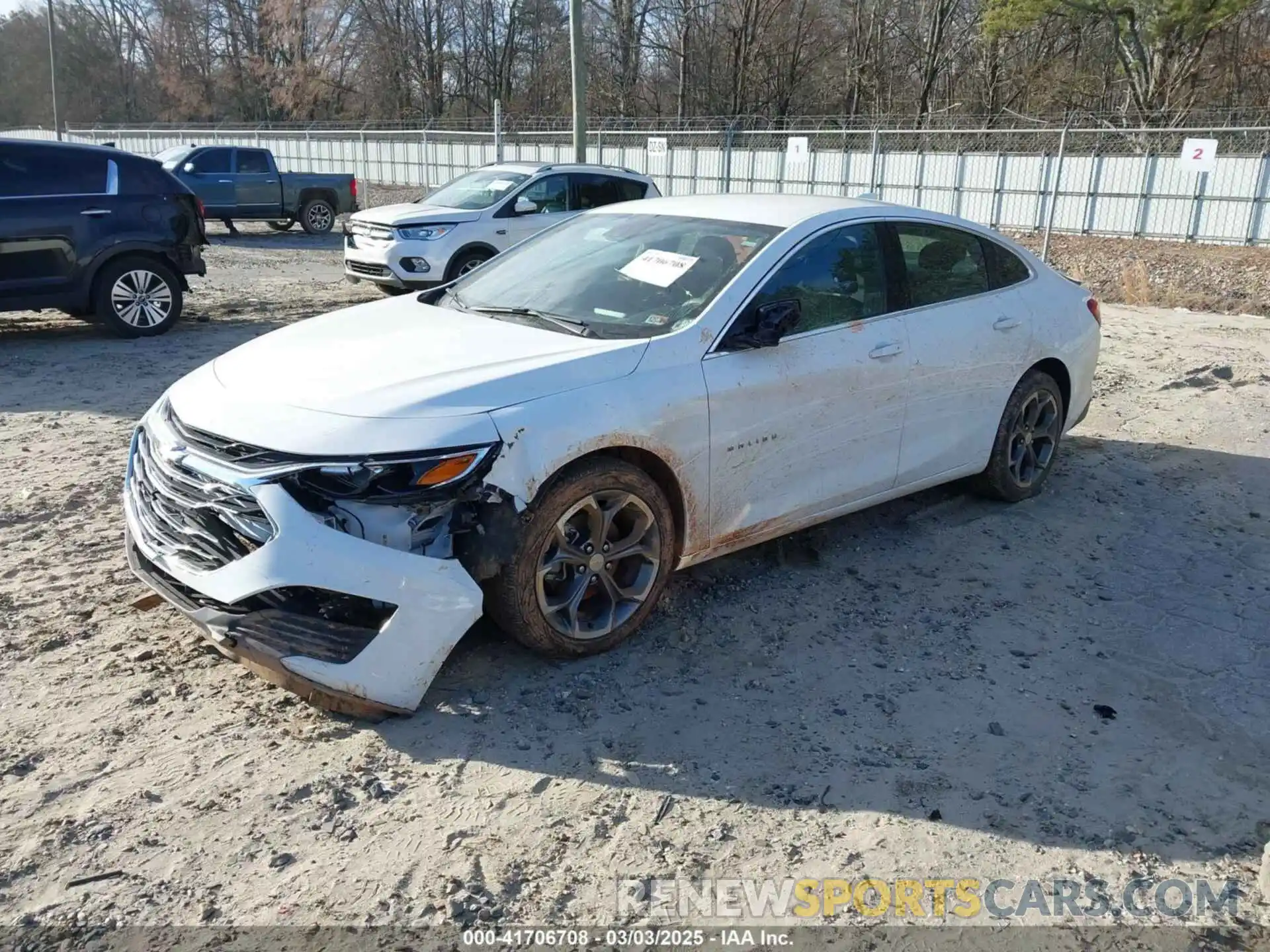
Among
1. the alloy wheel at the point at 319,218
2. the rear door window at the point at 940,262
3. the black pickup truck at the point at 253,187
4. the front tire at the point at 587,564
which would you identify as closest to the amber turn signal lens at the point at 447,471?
the front tire at the point at 587,564

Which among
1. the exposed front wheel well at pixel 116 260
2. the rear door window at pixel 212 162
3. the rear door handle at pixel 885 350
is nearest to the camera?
the rear door handle at pixel 885 350

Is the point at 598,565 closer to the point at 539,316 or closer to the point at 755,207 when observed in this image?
the point at 539,316

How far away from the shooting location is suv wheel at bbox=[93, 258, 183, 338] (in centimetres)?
959

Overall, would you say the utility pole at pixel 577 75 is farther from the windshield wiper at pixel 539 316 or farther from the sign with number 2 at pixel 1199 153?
the windshield wiper at pixel 539 316

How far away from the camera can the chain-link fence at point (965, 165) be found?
19844 millimetres

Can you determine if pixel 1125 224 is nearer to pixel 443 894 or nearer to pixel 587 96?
pixel 443 894

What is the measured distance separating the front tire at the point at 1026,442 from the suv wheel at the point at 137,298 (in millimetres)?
7942

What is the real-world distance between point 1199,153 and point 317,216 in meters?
16.8

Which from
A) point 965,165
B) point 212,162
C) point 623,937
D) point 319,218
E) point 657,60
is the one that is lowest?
point 623,937

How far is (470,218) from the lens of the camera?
41.5 feet

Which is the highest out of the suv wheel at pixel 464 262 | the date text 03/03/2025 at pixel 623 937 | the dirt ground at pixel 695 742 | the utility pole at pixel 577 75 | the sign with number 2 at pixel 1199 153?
the utility pole at pixel 577 75

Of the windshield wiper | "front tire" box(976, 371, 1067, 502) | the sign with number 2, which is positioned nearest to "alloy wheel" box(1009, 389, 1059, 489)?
"front tire" box(976, 371, 1067, 502)

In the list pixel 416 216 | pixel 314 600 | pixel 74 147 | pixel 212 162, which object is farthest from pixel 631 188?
pixel 314 600

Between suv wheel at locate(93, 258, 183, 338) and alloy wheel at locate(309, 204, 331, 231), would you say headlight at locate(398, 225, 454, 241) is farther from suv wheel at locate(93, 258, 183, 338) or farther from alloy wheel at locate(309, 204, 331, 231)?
alloy wheel at locate(309, 204, 331, 231)
